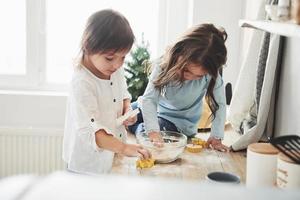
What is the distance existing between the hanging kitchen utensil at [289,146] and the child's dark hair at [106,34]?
650mm

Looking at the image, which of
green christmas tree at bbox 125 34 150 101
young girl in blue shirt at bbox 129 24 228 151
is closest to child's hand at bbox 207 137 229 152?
young girl in blue shirt at bbox 129 24 228 151

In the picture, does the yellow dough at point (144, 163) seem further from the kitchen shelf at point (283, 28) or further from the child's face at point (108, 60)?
the kitchen shelf at point (283, 28)

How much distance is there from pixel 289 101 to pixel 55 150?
1.49 m

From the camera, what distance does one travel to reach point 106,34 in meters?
1.45

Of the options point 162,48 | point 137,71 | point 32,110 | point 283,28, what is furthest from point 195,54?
point 32,110

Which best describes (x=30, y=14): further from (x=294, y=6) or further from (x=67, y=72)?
(x=294, y=6)

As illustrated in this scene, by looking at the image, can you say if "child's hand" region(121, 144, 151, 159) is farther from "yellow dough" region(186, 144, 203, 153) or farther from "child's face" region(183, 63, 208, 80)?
"child's face" region(183, 63, 208, 80)

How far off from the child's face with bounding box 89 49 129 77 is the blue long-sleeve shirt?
21 cm

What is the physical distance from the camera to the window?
2662 mm

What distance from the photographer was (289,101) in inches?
58.7

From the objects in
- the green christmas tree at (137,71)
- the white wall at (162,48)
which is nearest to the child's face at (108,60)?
the green christmas tree at (137,71)

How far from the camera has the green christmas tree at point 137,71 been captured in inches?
91.9

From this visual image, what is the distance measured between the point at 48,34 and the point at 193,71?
1383 millimetres

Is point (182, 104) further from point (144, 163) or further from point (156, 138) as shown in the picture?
point (144, 163)
